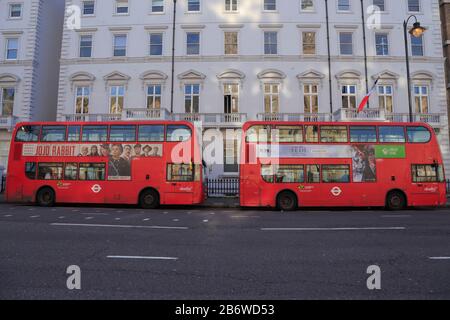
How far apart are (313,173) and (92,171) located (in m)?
10.7

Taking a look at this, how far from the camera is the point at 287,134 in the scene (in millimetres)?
13188

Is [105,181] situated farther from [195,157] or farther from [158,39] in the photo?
[158,39]

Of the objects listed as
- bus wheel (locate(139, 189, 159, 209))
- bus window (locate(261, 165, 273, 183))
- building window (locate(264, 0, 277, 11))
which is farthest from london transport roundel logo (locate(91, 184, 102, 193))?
building window (locate(264, 0, 277, 11))

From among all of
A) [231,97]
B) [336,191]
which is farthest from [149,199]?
[231,97]

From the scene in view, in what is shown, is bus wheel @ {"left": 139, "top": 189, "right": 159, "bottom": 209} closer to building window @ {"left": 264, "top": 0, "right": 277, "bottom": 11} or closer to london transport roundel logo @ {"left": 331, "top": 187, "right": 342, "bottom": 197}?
london transport roundel logo @ {"left": 331, "top": 187, "right": 342, "bottom": 197}

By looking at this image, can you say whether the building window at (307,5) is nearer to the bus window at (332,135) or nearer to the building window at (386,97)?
the building window at (386,97)

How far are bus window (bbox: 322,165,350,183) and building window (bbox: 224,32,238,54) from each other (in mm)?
15854

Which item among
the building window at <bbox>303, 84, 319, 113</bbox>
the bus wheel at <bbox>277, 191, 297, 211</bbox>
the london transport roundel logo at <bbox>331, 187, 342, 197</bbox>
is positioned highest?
the building window at <bbox>303, 84, 319, 113</bbox>

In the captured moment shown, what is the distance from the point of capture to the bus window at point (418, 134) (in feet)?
42.8

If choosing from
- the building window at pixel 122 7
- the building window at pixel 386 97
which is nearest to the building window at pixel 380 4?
the building window at pixel 386 97

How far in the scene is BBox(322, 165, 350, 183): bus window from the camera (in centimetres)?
1302

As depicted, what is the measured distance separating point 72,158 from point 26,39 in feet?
63.6

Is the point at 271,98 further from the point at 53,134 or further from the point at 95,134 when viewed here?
the point at 53,134

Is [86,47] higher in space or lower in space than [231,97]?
higher
